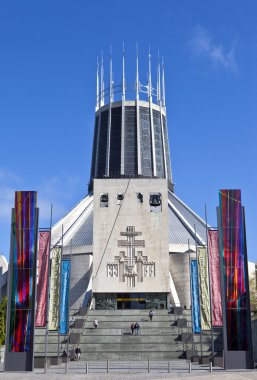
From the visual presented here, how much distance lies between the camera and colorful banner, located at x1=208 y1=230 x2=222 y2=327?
90.3ft

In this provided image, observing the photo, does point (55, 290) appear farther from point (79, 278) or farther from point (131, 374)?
point (79, 278)

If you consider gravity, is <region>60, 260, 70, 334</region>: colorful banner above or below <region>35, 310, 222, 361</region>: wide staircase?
above

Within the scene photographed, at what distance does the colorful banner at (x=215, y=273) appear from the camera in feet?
90.3

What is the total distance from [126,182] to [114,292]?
1023cm

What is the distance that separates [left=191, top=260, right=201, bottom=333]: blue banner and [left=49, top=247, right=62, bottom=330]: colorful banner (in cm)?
825

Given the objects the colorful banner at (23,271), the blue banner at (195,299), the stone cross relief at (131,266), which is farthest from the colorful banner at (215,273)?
the stone cross relief at (131,266)

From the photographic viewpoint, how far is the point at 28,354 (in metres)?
24.3

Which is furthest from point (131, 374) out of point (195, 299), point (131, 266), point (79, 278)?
point (79, 278)

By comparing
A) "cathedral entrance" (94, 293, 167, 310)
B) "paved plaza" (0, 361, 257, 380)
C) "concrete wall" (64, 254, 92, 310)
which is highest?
"concrete wall" (64, 254, 92, 310)

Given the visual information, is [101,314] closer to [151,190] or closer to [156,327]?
[156,327]

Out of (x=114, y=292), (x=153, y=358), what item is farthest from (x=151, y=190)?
Answer: (x=153, y=358)

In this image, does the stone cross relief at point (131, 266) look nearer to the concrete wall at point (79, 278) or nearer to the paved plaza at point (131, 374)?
the concrete wall at point (79, 278)

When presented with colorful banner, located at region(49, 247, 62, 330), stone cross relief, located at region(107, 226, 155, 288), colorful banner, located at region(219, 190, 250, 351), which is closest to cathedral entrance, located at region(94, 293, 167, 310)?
stone cross relief, located at region(107, 226, 155, 288)

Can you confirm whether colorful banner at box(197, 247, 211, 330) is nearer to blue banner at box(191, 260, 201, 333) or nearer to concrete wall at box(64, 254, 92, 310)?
blue banner at box(191, 260, 201, 333)
